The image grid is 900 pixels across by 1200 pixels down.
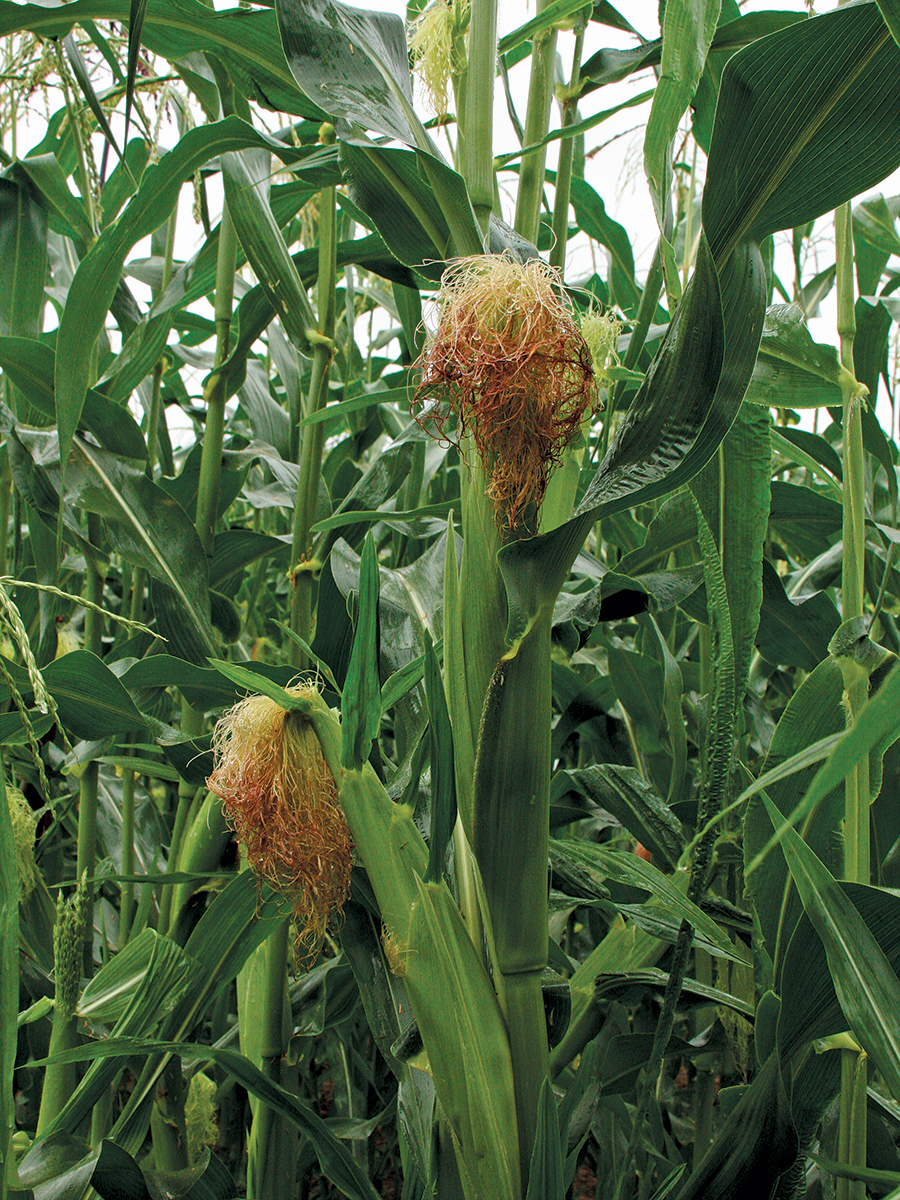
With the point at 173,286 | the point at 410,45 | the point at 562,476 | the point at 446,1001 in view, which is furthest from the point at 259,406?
the point at 446,1001

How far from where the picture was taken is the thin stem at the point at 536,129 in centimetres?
57

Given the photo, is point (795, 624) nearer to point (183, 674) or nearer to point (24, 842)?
point (183, 674)

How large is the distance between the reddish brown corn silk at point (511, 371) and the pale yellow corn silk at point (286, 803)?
0.18m

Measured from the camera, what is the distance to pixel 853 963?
1.36 feet

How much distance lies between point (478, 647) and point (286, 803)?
0.51 ft

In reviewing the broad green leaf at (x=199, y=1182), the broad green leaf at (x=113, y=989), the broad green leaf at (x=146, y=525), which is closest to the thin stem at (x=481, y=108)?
the broad green leaf at (x=146, y=525)

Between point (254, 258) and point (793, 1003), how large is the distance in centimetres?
65

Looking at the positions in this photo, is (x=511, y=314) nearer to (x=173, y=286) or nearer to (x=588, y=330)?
(x=588, y=330)

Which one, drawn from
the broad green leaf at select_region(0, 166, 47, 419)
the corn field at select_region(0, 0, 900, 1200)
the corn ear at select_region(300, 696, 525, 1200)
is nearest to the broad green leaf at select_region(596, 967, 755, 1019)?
the corn field at select_region(0, 0, 900, 1200)

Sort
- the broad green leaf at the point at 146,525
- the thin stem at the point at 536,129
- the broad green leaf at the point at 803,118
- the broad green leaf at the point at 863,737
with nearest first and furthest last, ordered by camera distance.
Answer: the broad green leaf at the point at 863,737, the broad green leaf at the point at 803,118, the thin stem at the point at 536,129, the broad green leaf at the point at 146,525

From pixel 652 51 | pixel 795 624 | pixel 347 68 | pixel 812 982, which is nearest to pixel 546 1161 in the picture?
pixel 812 982

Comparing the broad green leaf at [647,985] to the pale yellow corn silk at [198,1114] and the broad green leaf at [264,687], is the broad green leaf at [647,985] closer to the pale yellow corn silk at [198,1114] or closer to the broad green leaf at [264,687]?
the broad green leaf at [264,687]

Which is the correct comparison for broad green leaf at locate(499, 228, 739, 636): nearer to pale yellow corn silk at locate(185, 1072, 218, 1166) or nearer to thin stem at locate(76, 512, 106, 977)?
thin stem at locate(76, 512, 106, 977)

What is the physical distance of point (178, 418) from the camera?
9.55 ft
